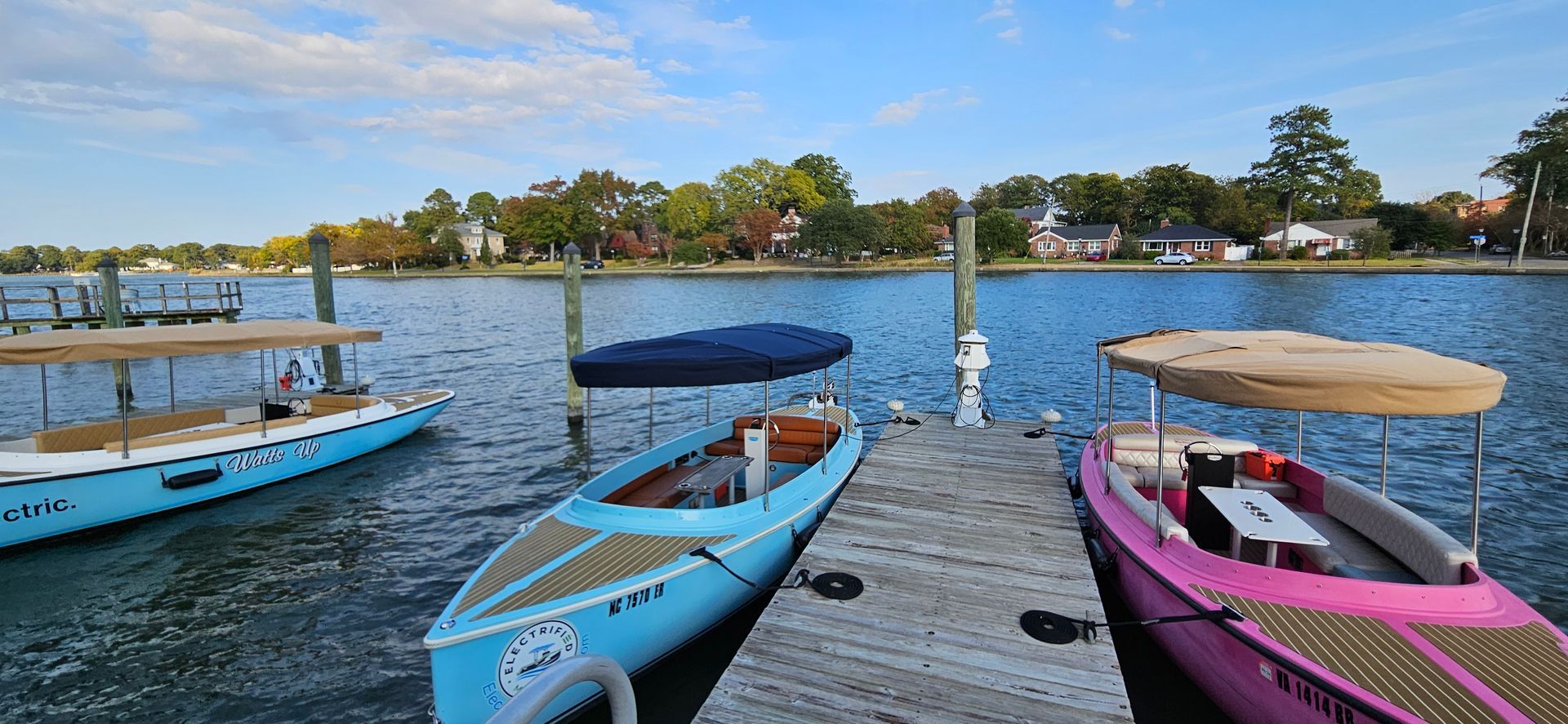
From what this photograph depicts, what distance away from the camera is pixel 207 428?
34.8 ft

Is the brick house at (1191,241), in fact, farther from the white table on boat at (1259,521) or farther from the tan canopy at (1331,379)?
the white table on boat at (1259,521)

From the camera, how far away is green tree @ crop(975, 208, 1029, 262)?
8138 cm

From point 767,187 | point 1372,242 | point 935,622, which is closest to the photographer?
point 935,622

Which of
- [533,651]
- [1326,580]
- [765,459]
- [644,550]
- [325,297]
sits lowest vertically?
[533,651]

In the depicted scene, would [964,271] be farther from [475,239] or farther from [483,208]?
[483,208]

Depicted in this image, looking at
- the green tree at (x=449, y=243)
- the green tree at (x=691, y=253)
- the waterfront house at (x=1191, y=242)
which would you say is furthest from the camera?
the green tree at (x=449, y=243)

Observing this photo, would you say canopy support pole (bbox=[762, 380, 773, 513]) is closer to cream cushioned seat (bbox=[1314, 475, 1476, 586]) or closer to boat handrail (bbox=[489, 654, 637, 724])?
boat handrail (bbox=[489, 654, 637, 724])

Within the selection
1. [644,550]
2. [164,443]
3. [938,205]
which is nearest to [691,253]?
[938,205]

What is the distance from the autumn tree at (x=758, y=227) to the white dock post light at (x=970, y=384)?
83826 mm

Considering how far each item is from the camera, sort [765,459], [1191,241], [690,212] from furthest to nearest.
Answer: [690,212], [1191,241], [765,459]

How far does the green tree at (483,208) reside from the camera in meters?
128

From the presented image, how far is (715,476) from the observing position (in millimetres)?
7086

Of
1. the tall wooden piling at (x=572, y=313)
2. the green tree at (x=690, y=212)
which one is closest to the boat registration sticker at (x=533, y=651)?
the tall wooden piling at (x=572, y=313)

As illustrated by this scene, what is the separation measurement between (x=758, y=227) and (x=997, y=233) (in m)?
31.8
